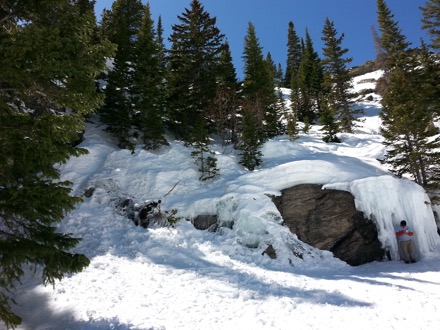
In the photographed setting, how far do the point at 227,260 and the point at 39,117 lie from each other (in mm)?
7579

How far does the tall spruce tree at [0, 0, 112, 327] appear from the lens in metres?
4.88

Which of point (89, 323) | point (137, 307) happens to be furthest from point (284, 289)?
point (89, 323)

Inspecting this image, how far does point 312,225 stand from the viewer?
12.3m

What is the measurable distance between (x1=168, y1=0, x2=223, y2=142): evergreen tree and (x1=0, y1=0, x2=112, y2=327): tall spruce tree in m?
15.3

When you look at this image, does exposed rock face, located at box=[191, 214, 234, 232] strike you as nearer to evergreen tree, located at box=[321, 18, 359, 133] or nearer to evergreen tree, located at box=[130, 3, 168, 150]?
evergreen tree, located at box=[130, 3, 168, 150]

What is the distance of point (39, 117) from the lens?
5.19 m

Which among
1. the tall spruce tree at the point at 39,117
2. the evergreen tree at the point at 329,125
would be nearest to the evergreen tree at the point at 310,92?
the evergreen tree at the point at 329,125

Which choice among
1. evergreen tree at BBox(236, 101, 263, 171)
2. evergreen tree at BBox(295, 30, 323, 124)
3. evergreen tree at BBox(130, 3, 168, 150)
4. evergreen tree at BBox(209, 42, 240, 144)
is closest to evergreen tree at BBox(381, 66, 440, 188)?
evergreen tree at BBox(236, 101, 263, 171)

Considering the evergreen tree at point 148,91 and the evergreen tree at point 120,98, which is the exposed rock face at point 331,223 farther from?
the evergreen tree at point 120,98

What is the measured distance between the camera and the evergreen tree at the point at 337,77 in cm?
3120

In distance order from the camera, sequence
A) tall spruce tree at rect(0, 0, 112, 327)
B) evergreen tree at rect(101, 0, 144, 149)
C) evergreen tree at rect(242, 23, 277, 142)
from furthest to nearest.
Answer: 1. evergreen tree at rect(242, 23, 277, 142)
2. evergreen tree at rect(101, 0, 144, 149)
3. tall spruce tree at rect(0, 0, 112, 327)

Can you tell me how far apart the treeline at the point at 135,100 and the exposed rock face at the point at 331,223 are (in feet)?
14.7

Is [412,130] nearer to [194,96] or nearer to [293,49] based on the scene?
[194,96]

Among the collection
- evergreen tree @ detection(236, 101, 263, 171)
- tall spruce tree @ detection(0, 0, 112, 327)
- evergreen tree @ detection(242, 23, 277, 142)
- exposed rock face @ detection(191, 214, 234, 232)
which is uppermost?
evergreen tree @ detection(242, 23, 277, 142)
